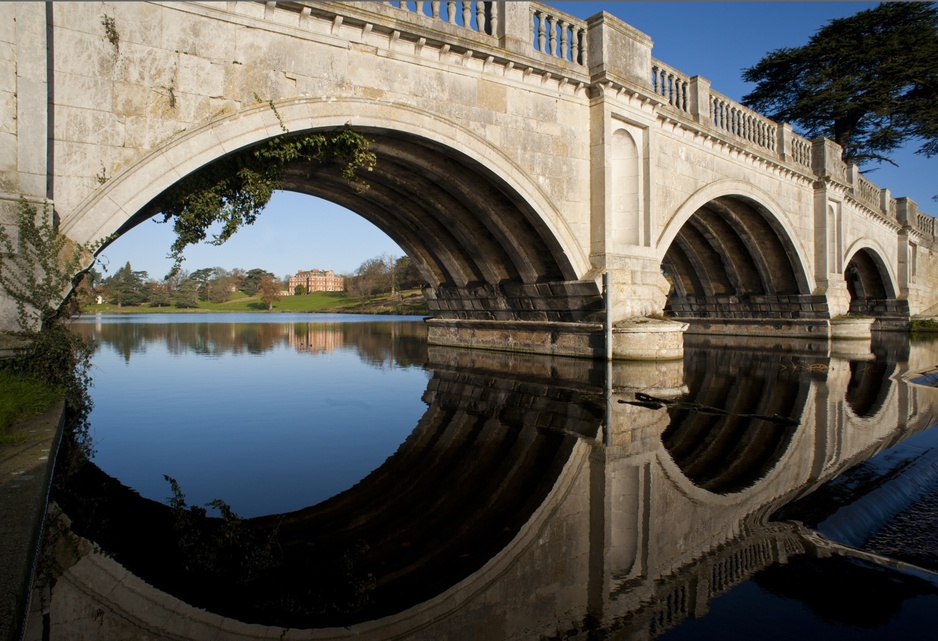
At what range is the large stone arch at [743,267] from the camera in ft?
64.6

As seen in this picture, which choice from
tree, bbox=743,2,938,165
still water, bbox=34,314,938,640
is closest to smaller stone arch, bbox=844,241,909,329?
tree, bbox=743,2,938,165

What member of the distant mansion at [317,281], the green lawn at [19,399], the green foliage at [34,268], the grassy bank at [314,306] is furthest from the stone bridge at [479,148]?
the distant mansion at [317,281]

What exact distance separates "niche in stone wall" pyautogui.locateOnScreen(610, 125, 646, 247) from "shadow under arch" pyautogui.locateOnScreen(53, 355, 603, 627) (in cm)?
770

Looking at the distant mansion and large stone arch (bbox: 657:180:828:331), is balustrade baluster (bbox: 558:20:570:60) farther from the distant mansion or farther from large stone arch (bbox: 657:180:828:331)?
the distant mansion

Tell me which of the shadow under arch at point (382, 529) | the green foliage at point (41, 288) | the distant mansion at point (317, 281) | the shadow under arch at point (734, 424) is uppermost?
the distant mansion at point (317, 281)

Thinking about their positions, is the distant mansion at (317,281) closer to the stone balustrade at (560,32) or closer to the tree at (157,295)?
the tree at (157,295)

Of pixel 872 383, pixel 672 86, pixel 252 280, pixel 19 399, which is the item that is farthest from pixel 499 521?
pixel 252 280

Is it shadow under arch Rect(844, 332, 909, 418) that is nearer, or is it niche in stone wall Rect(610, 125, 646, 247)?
shadow under arch Rect(844, 332, 909, 418)

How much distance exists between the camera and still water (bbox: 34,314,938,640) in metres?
2.71

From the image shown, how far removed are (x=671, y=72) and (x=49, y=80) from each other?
1341cm

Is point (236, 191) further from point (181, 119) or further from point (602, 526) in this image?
point (602, 526)

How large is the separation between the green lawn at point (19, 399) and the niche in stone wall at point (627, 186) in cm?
1064

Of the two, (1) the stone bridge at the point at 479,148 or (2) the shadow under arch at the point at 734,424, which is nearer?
(2) the shadow under arch at the point at 734,424

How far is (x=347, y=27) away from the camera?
29.5 ft
